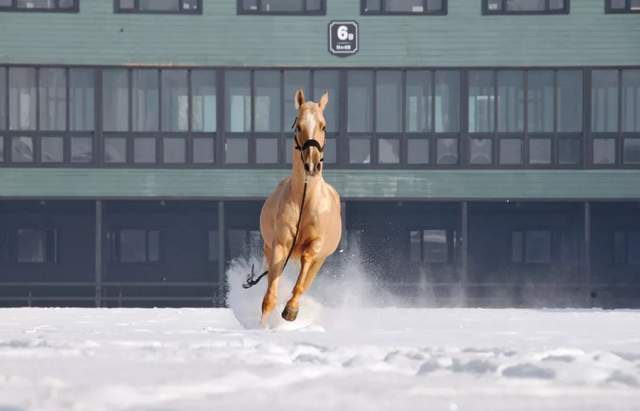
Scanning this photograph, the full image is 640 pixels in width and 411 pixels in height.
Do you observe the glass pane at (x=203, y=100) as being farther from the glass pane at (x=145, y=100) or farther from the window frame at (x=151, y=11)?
the window frame at (x=151, y=11)

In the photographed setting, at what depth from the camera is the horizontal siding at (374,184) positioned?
36688 mm

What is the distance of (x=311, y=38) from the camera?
120 feet

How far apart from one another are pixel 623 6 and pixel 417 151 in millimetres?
6088

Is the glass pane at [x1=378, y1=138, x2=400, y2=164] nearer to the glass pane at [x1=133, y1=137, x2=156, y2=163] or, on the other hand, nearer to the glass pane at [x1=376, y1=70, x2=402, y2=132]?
the glass pane at [x1=376, y1=70, x2=402, y2=132]

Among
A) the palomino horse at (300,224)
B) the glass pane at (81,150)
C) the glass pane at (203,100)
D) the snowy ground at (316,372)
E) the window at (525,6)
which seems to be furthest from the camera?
the glass pane at (203,100)

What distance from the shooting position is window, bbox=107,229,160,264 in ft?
133

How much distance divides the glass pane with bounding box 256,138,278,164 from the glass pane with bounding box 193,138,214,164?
1.15m

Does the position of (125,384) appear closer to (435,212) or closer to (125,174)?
(125,174)

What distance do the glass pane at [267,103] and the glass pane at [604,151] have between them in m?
7.77

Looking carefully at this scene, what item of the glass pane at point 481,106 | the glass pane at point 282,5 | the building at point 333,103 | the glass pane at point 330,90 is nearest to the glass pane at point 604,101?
the building at point 333,103

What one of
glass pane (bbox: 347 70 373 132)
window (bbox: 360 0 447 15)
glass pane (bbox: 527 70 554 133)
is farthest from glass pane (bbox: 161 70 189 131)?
glass pane (bbox: 527 70 554 133)

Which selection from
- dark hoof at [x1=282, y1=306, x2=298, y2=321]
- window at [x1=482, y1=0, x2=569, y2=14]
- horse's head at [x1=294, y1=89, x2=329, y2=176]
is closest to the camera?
horse's head at [x1=294, y1=89, x2=329, y2=176]

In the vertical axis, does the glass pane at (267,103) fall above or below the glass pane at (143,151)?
above

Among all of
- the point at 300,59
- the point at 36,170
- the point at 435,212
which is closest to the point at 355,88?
the point at 300,59
